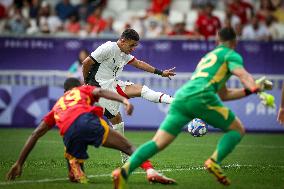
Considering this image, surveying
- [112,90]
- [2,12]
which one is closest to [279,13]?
[2,12]

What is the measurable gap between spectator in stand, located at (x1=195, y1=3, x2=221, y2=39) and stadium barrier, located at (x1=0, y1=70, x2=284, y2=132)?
1919mm

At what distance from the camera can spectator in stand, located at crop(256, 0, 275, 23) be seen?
23.5 metres

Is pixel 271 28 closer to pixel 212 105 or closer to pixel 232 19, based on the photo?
pixel 232 19

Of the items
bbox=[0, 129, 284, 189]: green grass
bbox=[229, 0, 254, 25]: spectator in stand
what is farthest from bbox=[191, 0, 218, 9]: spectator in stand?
bbox=[0, 129, 284, 189]: green grass

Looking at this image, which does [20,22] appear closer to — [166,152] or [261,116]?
[261,116]

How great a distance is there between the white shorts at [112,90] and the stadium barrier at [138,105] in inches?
293

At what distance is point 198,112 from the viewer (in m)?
9.57

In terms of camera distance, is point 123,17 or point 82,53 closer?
point 82,53

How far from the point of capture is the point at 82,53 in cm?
2092

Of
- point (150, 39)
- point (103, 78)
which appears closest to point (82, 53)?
point (150, 39)

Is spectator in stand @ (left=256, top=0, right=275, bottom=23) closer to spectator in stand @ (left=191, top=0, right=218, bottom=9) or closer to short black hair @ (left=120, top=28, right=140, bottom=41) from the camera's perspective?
spectator in stand @ (left=191, top=0, right=218, bottom=9)

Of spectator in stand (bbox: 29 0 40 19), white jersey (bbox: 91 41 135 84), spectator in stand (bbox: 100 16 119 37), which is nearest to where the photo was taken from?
white jersey (bbox: 91 41 135 84)

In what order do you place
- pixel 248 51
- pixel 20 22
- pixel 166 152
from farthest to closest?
pixel 20 22 < pixel 248 51 < pixel 166 152

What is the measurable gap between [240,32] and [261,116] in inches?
139
